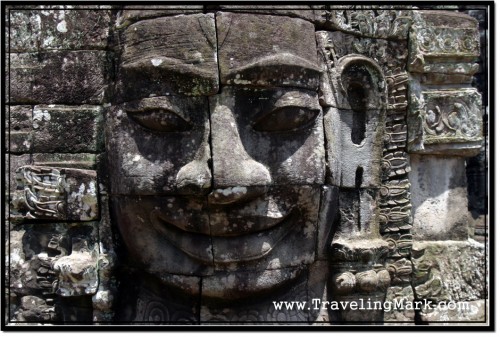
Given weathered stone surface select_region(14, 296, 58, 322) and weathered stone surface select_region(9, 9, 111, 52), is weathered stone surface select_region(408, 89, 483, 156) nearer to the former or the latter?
weathered stone surface select_region(9, 9, 111, 52)

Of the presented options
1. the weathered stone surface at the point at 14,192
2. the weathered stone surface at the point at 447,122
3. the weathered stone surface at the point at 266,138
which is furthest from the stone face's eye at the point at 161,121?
the weathered stone surface at the point at 447,122

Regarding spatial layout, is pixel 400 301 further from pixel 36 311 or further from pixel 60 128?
pixel 60 128

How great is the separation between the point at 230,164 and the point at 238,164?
0.17 feet

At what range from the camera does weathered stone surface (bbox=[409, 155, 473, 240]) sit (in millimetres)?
5512

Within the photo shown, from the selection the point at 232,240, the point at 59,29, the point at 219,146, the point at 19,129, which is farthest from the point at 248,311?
the point at 59,29

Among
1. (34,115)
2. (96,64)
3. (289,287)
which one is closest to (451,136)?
(289,287)

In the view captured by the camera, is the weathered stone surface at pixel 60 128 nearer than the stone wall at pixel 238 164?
No

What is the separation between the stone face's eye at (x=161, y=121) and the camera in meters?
4.75

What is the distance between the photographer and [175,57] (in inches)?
185

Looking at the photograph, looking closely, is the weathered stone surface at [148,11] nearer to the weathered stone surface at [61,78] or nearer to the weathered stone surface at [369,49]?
the weathered stone surface at [61,78]

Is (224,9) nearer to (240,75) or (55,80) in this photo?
(240,75)

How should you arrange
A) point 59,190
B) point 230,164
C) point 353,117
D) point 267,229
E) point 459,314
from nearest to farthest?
1. point 230,164
2. point 267,229
3. point 59,190
4. point 353,117
5. point 459,314

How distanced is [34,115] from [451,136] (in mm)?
3042

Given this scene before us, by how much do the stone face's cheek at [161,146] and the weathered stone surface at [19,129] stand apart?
627 mm
